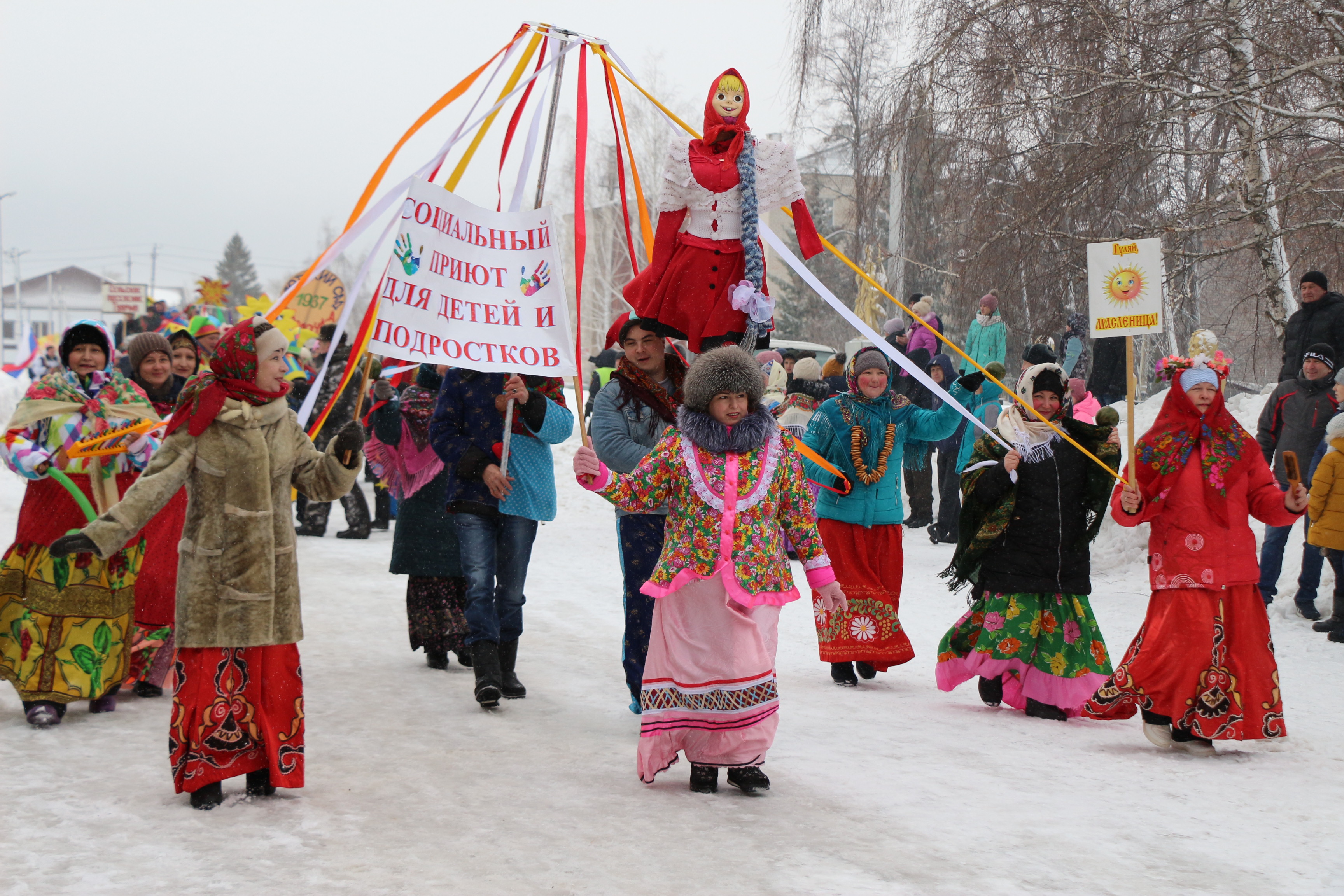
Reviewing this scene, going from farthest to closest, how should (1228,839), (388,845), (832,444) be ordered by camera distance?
1. (832,444)
2. (1228,839)
3. (388,845)

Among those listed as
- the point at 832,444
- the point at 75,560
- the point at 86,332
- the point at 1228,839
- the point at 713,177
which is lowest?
the point at 1228,839

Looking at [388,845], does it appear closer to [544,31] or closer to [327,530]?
[544,31]

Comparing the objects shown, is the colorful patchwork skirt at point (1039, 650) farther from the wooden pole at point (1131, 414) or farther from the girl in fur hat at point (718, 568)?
the girl in fur hat at point (718, 568)

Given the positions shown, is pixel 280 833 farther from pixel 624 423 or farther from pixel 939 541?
pixel 939 541

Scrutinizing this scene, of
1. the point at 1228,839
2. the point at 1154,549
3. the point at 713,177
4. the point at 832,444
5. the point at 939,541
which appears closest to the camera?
the point at 1228,839

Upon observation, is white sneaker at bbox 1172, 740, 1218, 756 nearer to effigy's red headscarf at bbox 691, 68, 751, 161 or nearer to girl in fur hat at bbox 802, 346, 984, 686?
girl in fur hat at bbox 802, 346, 984, 686

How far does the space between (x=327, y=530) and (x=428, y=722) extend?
28.9 feet

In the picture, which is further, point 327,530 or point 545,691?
point 327,530

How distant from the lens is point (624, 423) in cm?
596

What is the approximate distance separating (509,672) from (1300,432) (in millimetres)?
6779

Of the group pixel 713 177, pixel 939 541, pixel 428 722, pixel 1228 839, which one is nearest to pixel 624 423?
pixel 713 177

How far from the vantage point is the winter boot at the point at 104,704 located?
600cm

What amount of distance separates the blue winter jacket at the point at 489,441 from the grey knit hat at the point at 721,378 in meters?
1.35

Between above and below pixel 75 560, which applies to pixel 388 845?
below
